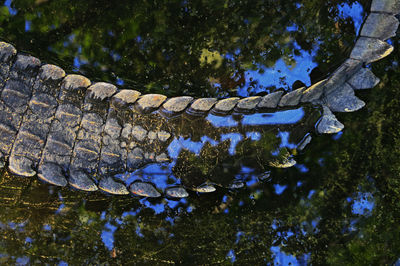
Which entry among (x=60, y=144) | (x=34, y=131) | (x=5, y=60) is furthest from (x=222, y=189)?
(x=5, y=60)

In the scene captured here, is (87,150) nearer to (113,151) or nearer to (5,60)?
(113,151)

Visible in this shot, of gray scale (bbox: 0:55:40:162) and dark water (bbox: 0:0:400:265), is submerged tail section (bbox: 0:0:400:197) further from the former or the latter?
dark water (bbox: 0:0:400:265)

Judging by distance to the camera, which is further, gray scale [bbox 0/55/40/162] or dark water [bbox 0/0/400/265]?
dark water [bbox 0/0/400/265]

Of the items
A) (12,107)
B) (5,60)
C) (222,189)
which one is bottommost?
(222,189)

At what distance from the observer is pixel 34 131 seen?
2.08 meters

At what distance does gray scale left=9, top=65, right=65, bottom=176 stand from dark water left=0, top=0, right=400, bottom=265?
0.37 meters

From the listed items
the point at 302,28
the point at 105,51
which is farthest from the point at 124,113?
the point at 302,28

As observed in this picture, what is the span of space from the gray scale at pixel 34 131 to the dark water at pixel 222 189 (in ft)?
1.20

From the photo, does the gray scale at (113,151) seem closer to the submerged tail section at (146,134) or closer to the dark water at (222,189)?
the submerged tail section at (146,134)

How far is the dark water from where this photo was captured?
227cm

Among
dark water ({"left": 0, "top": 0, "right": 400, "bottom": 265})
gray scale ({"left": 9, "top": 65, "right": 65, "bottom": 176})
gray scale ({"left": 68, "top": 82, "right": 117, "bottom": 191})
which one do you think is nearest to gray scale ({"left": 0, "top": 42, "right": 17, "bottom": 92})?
gray scale ({"left": 9, "top": 65, "right": 65, "bottom": 176})

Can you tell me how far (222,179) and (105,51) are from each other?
125 cm

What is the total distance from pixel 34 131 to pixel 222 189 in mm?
1235

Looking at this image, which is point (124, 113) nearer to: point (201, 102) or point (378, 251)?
point (201, 102)
